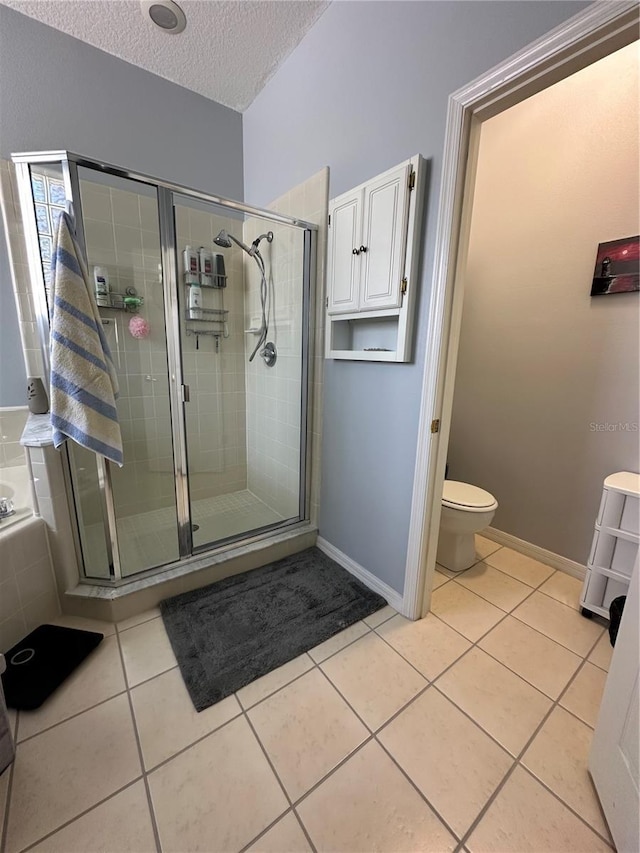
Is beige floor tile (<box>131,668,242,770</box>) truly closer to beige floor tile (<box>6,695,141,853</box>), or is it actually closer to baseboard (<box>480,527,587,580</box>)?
beige floor tile (<box>6,695,141,853</box>)

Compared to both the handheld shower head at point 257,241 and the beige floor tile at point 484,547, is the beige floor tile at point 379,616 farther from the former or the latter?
the handheld shower head at point 257,241

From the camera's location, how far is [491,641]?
59.8 inches

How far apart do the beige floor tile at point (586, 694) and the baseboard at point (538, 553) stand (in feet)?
2.26

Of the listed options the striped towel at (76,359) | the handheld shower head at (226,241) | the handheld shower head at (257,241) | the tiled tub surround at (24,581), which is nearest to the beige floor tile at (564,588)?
the striped towel at (76,359)

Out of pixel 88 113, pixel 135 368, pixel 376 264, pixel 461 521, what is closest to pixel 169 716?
pixel 461 521

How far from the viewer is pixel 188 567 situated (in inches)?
69.5

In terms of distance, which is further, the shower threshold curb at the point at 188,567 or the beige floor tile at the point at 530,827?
the shower threshold curb at the point at 188,567

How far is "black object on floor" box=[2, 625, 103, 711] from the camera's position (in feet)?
3.90

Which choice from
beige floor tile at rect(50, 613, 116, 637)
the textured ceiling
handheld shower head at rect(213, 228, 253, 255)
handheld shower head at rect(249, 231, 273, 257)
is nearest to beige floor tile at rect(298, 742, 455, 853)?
beige floor tile at rect(50, 613, 116, 637)

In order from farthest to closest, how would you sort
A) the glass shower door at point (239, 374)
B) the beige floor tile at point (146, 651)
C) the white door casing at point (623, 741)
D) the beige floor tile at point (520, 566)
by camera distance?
1. the glass shower door at point (239, 374)
2. the beige floor tile at point (520, 566)
3. the beige floor tile at point (146, 651)
4. the white door casing at point (623, 741)

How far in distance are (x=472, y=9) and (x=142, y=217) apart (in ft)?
5.50

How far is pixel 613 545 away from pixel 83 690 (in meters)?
2.28

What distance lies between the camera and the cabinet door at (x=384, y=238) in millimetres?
1400

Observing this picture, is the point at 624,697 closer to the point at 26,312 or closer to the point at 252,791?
the point at 252,791
